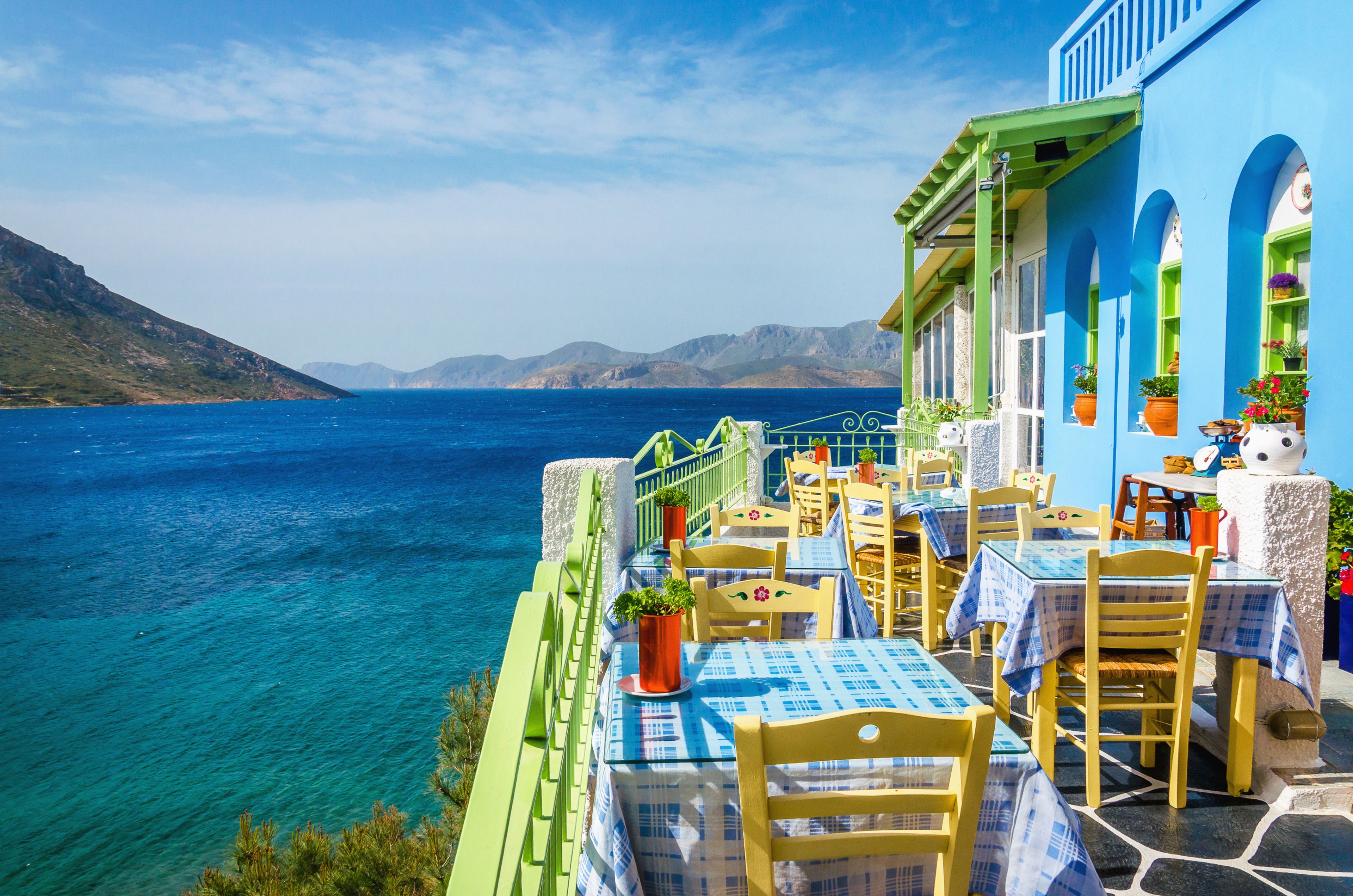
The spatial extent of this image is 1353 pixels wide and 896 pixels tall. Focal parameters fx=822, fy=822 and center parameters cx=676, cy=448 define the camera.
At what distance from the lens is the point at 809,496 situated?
7559 mm

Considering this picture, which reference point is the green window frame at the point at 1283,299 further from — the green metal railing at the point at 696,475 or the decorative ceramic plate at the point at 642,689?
the decorative ceramic plate at the point at 642,689

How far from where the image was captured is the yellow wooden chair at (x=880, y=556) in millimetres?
5457

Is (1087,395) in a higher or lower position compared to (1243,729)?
higher

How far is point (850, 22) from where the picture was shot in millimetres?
20891

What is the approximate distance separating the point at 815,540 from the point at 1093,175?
6.13m

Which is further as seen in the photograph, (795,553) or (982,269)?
(982,269)

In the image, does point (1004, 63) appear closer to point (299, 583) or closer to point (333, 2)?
point (299, 583)

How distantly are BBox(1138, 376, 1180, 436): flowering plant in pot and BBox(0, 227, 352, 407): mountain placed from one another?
117 meters

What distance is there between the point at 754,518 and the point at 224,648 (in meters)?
14.7

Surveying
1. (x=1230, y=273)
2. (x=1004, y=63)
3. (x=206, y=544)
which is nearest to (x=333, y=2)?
(x=206, y=544)

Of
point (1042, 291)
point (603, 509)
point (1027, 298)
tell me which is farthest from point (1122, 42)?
point (603, 509)

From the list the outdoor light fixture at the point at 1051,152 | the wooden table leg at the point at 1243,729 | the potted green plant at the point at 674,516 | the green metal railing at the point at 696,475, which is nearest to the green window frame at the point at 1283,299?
the outdoor light fixture at the point at 1051,152

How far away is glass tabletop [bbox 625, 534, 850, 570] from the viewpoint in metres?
4.05

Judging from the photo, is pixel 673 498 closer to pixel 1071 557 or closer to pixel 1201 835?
pixel 1071 557
